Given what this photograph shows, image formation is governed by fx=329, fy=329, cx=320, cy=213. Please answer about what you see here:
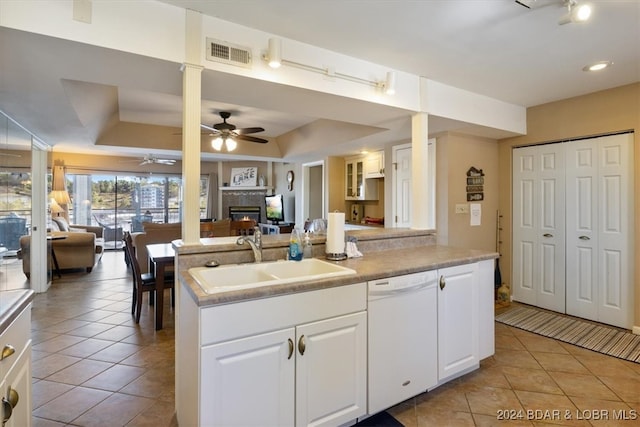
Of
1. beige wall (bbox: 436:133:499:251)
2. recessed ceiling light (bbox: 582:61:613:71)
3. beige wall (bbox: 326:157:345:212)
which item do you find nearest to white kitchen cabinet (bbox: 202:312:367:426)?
beige wall (bbox: 436:133:499:251)

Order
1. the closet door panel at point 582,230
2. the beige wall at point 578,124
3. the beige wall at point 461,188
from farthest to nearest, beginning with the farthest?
1. the beige wall at point 461,188
2. the closet door panel at point 582,230
3. the beige wall at point 578,124

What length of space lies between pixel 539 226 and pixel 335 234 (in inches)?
126

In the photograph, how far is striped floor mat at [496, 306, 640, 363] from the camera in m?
2.98

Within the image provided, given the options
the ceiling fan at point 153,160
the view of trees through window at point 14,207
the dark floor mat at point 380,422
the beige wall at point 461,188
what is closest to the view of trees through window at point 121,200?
the ceiling fan at point 153,160

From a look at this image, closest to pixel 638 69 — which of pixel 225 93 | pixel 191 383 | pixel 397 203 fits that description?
pixel 397 203

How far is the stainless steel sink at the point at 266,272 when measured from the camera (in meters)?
1.78

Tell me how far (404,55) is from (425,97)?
579 millimetres

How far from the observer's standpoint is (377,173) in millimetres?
5480

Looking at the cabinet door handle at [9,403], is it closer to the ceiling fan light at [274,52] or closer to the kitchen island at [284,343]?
the kitchen island at [284,343]

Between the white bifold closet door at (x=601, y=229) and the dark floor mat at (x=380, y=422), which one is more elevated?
the white bifold closet door at (x=601, y=229)

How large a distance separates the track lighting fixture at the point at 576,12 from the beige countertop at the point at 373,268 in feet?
5.11

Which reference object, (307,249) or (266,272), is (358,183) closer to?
(307,249)

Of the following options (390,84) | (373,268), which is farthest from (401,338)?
(390,84)

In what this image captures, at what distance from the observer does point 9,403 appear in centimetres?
113
